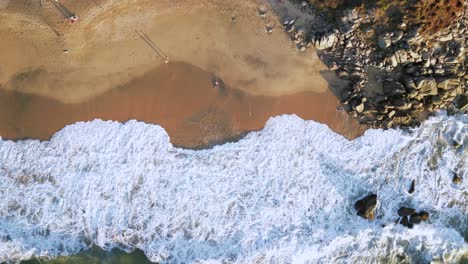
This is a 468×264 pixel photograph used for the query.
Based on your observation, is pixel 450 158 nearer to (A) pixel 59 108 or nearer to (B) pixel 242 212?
(B) pixel 242 212

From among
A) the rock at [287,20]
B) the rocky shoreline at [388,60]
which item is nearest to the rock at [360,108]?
the rocky shoreline at [388,60]

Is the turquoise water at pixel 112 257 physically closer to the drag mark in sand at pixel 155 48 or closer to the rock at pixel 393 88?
the drag mark in sand at pixel 155 48

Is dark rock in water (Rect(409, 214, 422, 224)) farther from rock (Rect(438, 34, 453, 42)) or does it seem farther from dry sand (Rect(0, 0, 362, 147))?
dry sand (Rect(0, 0, 362, 147))

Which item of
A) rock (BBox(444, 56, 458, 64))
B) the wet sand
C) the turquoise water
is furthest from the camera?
rock (BBox(444, 56, 458, 64))

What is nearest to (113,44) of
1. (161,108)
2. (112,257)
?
(161,108)

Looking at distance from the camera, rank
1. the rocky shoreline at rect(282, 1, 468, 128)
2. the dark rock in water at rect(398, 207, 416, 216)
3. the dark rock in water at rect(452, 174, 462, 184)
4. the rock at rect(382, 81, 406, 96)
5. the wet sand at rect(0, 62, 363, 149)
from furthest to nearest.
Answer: the dark rock in water at rect(452, 174, 462, 184) → the dark rock in water at rect(398, 207, 416, 216) → the rock at rect(382, 81, 406, 96) → the rocky shoreline at rect(282, 1, 468, 128) → the wet sand at rect(0, 62, 363, 149)

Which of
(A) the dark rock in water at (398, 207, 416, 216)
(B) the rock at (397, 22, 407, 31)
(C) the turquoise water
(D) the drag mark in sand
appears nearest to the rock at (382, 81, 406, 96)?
(B) the rock at (397, 22, 407, 31)

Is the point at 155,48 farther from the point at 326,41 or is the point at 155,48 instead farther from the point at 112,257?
the point at 112,257
